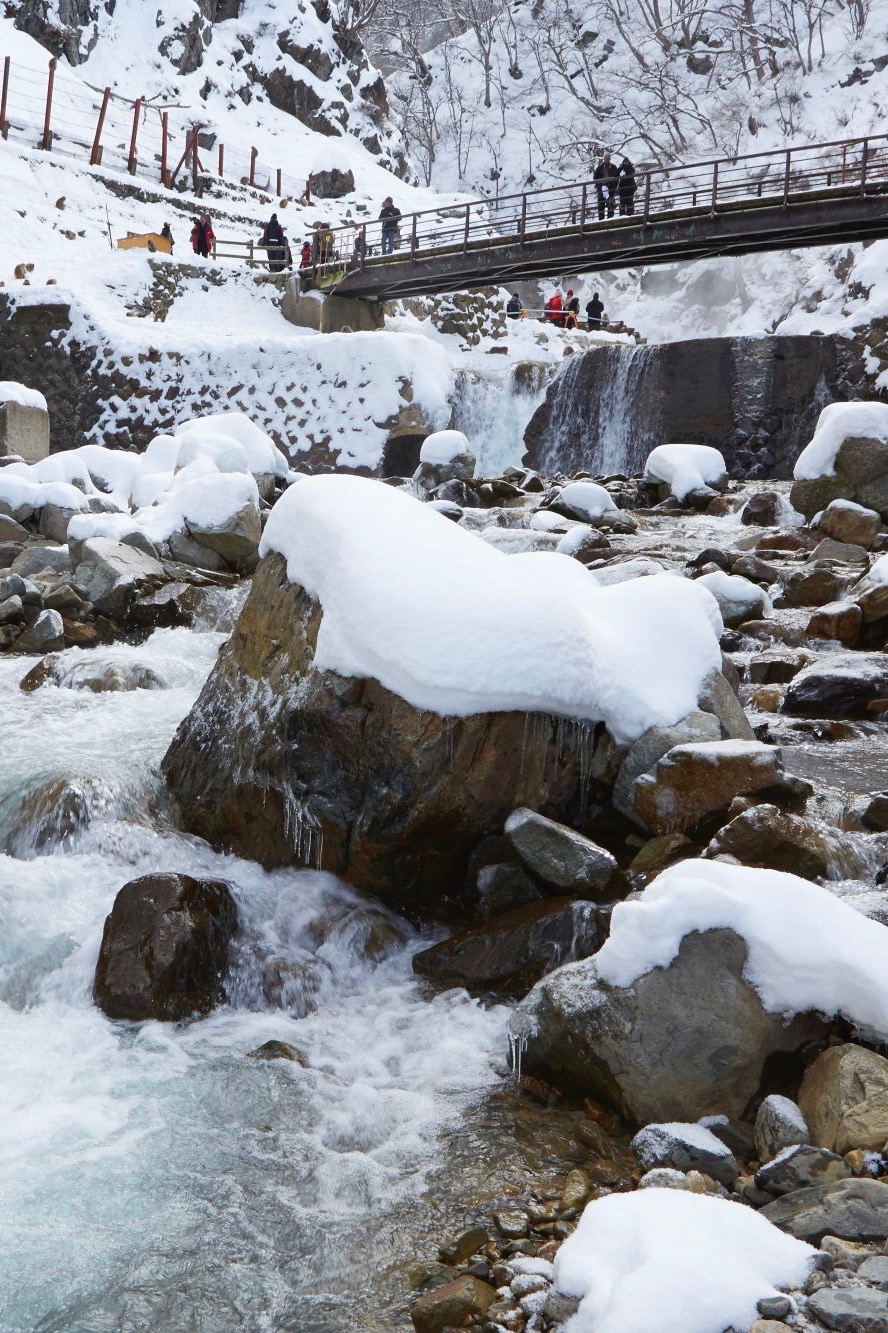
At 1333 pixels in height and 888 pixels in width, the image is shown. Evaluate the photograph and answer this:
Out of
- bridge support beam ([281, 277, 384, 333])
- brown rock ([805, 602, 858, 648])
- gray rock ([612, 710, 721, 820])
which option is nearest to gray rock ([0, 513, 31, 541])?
brown rock ([805, 602, 858, 648])

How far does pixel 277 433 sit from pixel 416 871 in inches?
692

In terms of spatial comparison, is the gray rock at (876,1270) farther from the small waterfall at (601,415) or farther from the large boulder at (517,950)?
the small waterfall at (601,415)

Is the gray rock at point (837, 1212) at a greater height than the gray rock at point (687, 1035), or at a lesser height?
lesser

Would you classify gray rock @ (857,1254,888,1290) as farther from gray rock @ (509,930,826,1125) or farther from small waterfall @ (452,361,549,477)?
small waterfall @ (452,361,549,477)

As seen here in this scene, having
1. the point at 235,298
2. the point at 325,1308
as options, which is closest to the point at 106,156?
the point at 235,298

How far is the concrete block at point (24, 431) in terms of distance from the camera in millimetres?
15750

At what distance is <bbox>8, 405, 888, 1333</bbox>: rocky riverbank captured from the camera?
2951 mm

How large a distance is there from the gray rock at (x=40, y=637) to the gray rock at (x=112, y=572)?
614 mm

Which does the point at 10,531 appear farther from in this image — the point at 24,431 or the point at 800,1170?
the point at 800,1170

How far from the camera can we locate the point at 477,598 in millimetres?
4871

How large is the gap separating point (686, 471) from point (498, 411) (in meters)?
7.58

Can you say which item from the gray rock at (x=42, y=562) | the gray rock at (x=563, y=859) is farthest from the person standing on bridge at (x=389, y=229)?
the gray rock at (x=563, y=859)

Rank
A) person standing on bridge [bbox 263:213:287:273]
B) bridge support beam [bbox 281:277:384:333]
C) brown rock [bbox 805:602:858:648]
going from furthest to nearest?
person standing on bridge [bbox 263:213:287:273] → bridge support beam [bbox 281:277:384:333] → brown rock [bbox 805:602:858:648]

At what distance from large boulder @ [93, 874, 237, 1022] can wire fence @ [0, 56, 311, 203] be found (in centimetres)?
3057
